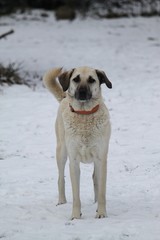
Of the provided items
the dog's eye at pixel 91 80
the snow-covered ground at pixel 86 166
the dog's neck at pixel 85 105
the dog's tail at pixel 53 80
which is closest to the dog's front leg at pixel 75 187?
the snow-covered ground at pixel 86 166

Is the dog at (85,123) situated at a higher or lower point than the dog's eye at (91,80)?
lower

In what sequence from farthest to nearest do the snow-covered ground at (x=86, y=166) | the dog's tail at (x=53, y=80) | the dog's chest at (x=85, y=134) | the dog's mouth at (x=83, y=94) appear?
the dog's tail at (x=53, y=80)
the dog's chest at (x=85, y=134)
the dog's mouth at (x=83, y=94)
the snow-covered ground at (x=86, y=166)

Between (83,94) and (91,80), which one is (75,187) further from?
(91,80)

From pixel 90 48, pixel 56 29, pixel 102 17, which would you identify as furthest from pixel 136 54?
pixel 102 17

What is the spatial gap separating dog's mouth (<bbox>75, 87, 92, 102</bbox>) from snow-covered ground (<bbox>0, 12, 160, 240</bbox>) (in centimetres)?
113

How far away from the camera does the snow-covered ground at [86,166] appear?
478 cm

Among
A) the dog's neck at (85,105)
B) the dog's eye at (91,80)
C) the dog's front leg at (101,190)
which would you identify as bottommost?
the dog's front leg at (101,190)

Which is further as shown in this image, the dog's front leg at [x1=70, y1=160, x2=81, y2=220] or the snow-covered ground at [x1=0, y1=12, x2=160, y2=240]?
the dog's front leg at [x1=70, y1=160, x2=81, y2=220]

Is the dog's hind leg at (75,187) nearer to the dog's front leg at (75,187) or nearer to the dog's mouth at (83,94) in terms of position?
the dog's front leg at (75,187)

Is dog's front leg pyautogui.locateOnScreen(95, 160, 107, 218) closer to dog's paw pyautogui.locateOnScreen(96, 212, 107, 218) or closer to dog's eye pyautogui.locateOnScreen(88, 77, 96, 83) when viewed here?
dog's paw pyautogui.locateOnScreen(96, 212, 107, 218)

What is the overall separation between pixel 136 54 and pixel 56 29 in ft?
20.0

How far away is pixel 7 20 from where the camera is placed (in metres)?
24.9

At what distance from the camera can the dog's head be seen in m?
5.05

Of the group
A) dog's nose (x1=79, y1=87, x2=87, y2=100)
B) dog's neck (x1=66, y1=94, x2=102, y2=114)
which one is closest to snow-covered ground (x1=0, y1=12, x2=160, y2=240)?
dog's neck (x1=66, y1=94, x2=102, y2=114)
